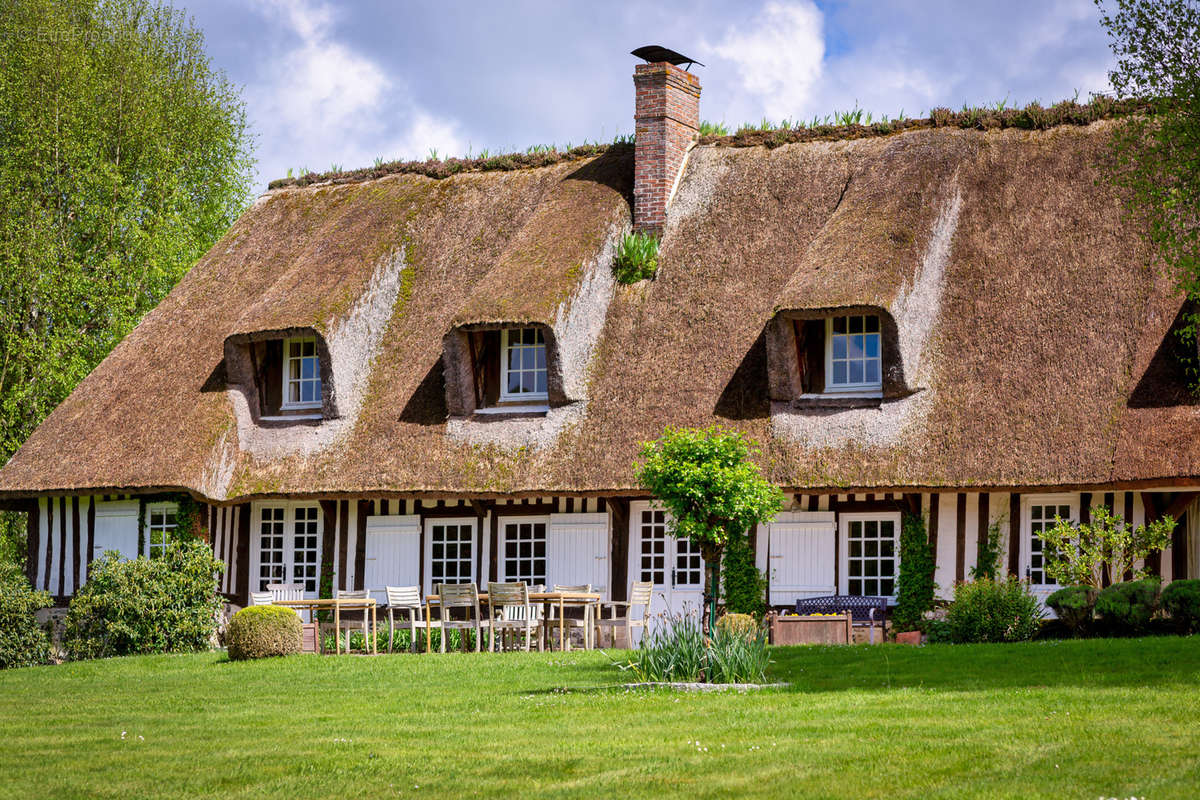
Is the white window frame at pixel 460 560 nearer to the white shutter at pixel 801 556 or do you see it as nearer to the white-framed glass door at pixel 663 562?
the white-framed glass door at pixel 663 562

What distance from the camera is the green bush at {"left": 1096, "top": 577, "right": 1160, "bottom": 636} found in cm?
1564

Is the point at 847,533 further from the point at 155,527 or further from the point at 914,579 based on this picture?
the point at 155,527

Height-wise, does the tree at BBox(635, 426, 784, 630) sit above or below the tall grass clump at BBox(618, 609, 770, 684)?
above

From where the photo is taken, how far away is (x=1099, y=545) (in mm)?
17547

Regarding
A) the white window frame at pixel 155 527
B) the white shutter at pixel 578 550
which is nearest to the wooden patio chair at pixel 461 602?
the white shutter at pixel 578 550

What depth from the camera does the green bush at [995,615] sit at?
16.5 meters

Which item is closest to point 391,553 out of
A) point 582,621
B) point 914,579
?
point 582,621

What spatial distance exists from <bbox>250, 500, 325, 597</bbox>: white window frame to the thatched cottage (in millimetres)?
35

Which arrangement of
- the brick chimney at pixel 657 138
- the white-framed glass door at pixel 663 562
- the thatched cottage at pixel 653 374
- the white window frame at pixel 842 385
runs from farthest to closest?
1. the brick chimney at pixel 657 138
2. the white-framed glass door at pixel 663 562
3. the white window frame at pixel 842 385
4. the thatched cottage at pixel 653 374

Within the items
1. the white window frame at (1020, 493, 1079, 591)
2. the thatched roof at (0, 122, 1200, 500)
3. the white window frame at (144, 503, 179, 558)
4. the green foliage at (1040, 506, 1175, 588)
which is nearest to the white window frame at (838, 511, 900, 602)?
the thatched roof at (0, 122, 1200, 500)

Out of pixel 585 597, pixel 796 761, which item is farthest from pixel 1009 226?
pixel 796 761

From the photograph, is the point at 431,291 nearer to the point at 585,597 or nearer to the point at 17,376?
the point at 585,597

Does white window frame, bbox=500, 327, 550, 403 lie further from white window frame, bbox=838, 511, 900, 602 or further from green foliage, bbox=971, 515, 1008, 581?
green foliage, bbox=971, 515, 1008, 581

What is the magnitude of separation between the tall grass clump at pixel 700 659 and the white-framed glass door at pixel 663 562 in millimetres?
6215
